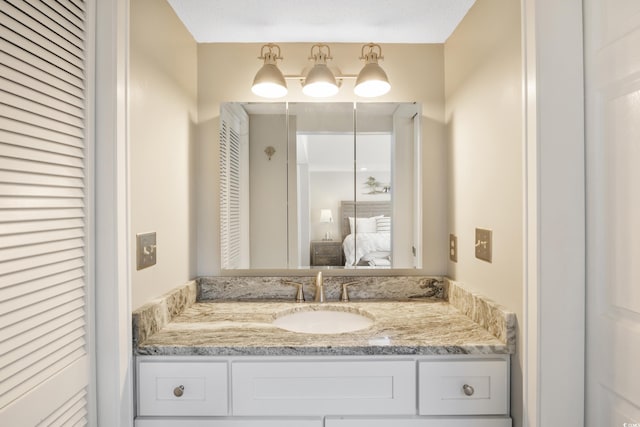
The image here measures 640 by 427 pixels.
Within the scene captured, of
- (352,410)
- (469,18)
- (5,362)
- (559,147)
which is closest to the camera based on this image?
(5,362)

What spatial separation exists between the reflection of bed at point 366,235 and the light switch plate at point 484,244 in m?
0.45

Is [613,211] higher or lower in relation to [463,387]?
higher

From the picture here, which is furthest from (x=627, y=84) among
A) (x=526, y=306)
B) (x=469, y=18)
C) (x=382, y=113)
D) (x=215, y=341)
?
(x=215, y=341)

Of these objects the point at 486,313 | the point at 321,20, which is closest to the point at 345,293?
the point at 486,313

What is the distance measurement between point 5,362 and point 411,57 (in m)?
1.85

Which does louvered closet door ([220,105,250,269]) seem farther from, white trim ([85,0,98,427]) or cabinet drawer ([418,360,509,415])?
cabinet drawer ([418,360,509,415])

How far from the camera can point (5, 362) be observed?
31.2 inches

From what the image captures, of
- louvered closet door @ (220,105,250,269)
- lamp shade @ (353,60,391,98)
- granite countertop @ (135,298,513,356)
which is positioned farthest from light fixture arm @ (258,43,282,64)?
granite countertop @ (135,298,513,356)

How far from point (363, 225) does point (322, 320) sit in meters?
0.49

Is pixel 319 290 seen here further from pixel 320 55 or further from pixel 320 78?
pixel 320 55

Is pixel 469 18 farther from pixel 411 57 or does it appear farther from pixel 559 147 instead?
pixel 559 147

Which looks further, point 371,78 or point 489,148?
point 371,78

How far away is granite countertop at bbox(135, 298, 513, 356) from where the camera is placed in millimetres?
1214

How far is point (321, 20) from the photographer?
1610mm
